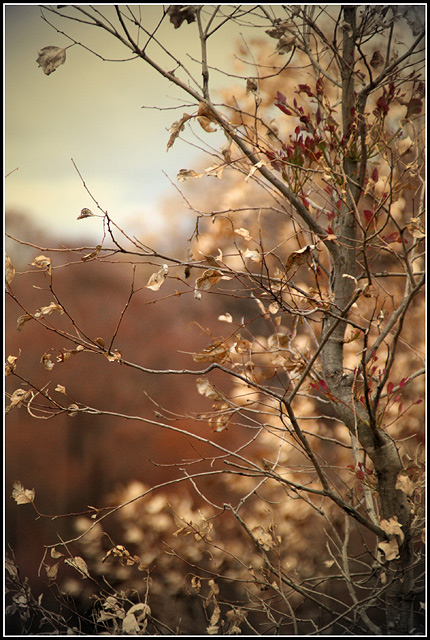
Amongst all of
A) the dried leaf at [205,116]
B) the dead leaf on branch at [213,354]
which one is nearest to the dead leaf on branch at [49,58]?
the dried leaf at [205,116]

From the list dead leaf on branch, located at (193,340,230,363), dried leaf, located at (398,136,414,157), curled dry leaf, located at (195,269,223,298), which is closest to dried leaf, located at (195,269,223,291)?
curled dry leaf, located at (195,269,223,298)

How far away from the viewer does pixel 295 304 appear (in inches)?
40.1

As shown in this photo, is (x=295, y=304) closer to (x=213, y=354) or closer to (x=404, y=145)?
(x=213, y=354)

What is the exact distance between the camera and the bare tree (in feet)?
3.08

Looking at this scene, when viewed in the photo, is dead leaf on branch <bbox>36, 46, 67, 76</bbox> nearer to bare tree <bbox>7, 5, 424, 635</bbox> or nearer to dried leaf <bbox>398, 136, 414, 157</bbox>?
bare tree <bbox>7, 5, 424, 635</bbox>

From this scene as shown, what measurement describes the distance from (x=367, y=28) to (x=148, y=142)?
1.89 feet

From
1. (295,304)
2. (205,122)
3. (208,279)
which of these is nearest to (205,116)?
(205,122)

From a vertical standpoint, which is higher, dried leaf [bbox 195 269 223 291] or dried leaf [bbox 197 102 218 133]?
dried leaf [bbox 197 102 218 133]

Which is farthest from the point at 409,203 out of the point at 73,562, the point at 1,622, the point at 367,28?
the point at 1,622

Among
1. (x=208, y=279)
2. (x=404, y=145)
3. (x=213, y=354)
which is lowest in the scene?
(x=213, y=354)

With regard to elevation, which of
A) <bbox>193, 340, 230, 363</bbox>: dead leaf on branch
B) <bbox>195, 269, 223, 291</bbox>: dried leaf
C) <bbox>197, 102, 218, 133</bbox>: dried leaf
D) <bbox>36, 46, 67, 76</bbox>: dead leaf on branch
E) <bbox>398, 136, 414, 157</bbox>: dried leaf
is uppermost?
<bbox>36, 46, 67, 76</bbox>: dead leaf on branch

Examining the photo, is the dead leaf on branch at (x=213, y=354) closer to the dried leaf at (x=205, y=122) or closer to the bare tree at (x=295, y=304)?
the bare tree at (x=295, y=304)

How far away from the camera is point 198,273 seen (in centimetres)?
142

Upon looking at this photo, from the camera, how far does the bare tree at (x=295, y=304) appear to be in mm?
939
